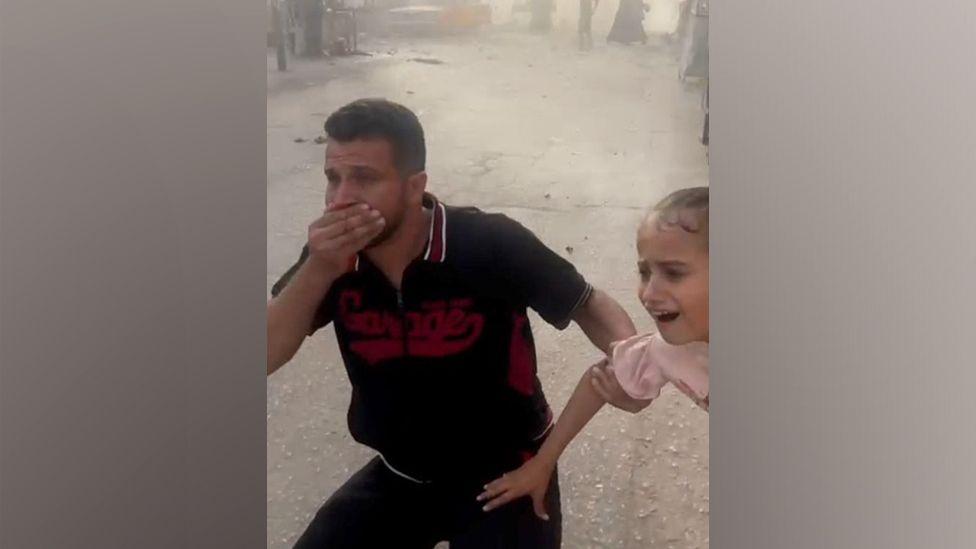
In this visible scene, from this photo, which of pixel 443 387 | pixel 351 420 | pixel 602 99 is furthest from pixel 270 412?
pixel 602 99

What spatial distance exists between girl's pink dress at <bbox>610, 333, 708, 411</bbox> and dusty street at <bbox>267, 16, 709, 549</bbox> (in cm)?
3

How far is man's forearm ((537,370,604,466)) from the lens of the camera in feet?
5.18

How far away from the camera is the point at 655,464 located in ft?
5.13

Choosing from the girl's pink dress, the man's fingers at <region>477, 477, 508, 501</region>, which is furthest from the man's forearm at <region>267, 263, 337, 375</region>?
the girl's pink dress

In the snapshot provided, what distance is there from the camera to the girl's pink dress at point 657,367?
155cm

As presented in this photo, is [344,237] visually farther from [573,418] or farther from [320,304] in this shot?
[573,418]

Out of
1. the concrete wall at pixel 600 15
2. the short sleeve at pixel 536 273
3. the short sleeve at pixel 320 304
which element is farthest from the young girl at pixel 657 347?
the short sleeve at pixel 320 304

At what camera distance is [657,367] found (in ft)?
5.12
